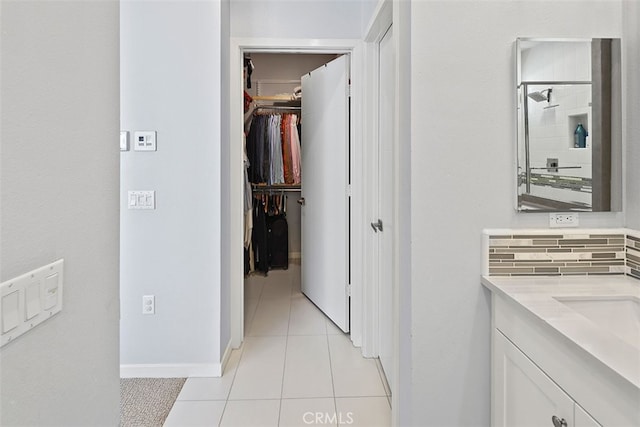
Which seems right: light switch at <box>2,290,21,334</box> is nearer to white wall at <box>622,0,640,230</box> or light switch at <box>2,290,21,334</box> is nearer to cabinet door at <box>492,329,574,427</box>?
cabinet door at <box>492,329,574,427</box>

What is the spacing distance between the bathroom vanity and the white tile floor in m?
0.87

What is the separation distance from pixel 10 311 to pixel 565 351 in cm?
116

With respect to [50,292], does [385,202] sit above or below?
above

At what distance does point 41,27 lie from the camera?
692 millimetres

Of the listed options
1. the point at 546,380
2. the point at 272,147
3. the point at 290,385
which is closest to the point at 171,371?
the point at 290,385

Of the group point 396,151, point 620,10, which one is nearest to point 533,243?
point 396,151

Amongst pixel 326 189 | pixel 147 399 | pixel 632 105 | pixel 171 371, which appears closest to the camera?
pixel 632 105

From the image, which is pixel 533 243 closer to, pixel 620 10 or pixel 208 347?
pixel 620 10

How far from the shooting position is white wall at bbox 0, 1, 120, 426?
2.07ft

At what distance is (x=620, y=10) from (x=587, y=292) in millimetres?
1037

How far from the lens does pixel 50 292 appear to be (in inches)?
28.2

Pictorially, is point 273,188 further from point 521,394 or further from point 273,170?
point 521,394

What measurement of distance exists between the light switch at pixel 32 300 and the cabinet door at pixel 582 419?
1138 millimetres

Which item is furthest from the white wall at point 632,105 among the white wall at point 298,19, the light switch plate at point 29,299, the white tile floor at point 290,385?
the light switch plate at point 29,299
